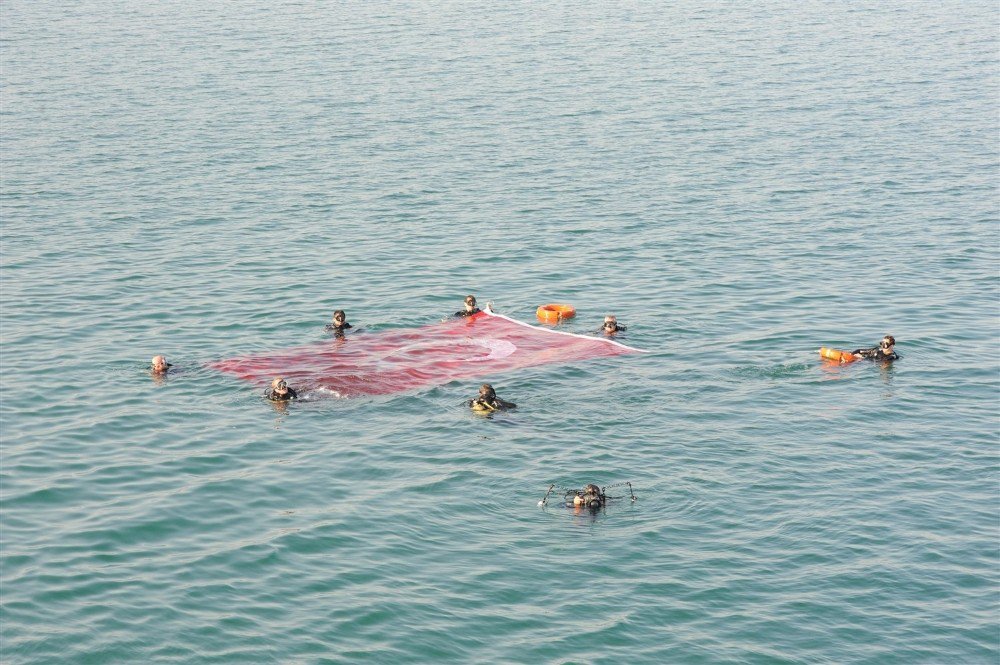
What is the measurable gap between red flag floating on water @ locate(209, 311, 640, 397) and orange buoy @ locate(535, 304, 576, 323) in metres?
0.70

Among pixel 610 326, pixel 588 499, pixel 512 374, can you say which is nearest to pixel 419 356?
pixel 512 374

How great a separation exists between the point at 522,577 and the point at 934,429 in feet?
43.3

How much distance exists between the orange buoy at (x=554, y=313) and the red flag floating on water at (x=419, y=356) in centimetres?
70

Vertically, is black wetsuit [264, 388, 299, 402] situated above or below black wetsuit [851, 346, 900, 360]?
below

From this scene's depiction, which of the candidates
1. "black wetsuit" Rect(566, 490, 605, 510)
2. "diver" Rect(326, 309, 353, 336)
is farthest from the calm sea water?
"diver" Rect(326, 309, 353, 336)

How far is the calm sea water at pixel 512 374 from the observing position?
77.8 feet

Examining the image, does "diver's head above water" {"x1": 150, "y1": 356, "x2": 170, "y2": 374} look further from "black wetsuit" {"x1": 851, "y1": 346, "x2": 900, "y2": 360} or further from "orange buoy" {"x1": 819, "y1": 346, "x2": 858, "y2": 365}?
"black wetsuit" {"x1": 851, "y1": 346, "x2": 900, "y2": 360}

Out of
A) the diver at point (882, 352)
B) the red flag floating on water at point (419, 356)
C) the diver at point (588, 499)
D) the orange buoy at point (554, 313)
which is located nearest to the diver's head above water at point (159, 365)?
the red flag floating on water at point (419, 356)

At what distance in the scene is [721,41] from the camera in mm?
93562

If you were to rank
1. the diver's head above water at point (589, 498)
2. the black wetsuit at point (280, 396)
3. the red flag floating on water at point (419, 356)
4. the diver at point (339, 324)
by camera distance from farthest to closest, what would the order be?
the diver at point (339, 324), the red flag floating on water at point (419, 356), the black wetsuit at point (280, 396), the diver's head above water at point (589, 498)

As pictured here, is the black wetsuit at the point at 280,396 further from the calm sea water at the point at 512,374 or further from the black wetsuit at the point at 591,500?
the black wetsuit at the point at 591,500

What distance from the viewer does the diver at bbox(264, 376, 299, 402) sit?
33.3 metres

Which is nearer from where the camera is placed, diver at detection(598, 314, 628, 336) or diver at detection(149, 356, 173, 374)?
diver at detection(149, 356, 173, 374)

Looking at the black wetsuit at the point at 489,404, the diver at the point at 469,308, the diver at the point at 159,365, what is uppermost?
the diver at the point at 469,308
